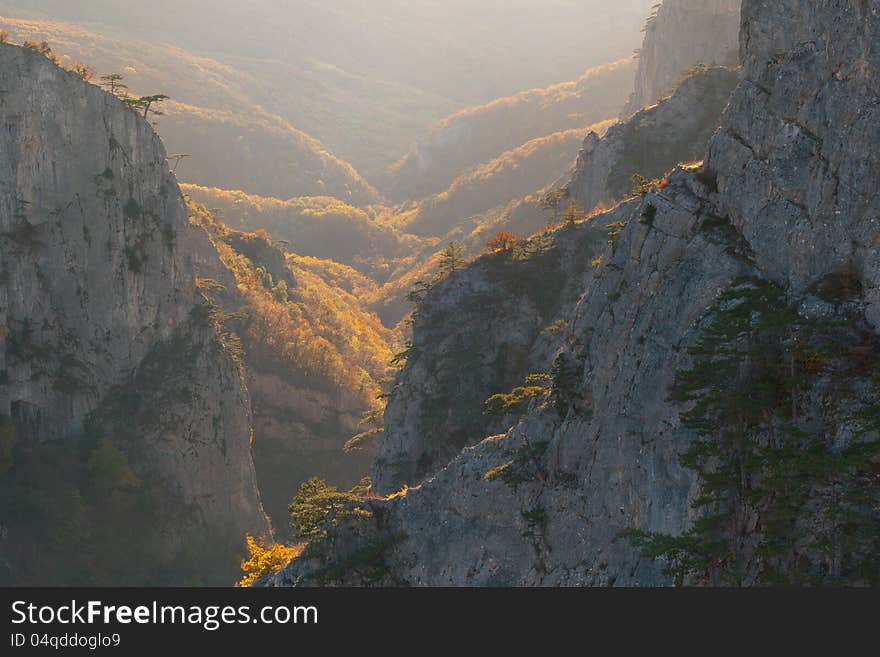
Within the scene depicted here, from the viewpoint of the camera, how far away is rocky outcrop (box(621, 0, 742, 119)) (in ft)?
300

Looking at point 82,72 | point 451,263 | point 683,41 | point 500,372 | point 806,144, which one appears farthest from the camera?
point 683,41

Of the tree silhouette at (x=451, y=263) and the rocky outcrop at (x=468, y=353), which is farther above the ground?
the tree silhouette at (x=451, y=263)

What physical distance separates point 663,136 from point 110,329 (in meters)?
52.3

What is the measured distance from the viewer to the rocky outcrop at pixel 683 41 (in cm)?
9144

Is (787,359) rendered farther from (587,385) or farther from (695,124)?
(695,124)

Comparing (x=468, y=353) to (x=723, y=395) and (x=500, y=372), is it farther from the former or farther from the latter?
(x=723, y=395)

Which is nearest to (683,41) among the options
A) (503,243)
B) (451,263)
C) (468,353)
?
(503,243)

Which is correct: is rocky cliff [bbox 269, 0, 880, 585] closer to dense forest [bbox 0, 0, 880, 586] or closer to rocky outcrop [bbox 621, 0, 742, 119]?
dense forest [bbox 0, 0, 880, 586]

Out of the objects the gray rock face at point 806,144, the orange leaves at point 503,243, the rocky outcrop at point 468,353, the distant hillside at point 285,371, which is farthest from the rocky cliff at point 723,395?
the distant hillside at point 285,371

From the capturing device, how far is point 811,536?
21250mm

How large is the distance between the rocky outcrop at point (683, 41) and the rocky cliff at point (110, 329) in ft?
170

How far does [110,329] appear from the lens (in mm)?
79812

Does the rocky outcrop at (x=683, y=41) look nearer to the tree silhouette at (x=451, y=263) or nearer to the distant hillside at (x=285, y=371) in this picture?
the tree silhouette at (x=451, y=263)

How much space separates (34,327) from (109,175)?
50.9 ft
